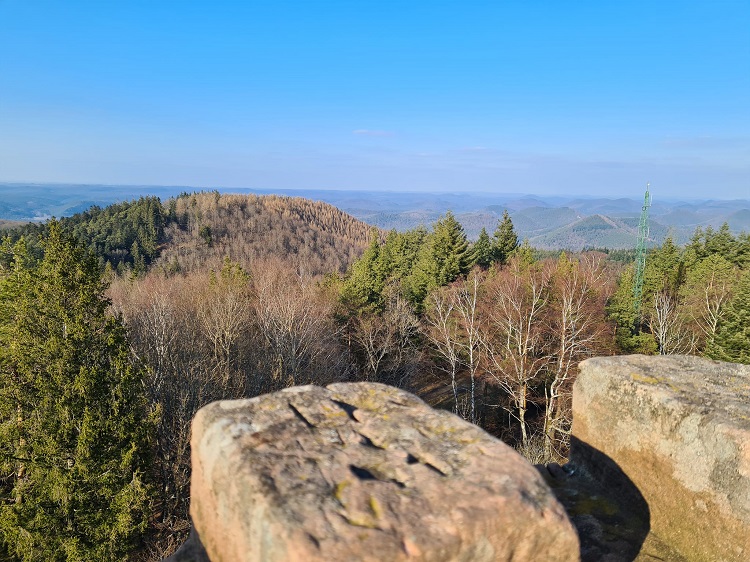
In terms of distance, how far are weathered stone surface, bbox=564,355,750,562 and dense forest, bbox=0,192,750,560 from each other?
28.4 feet

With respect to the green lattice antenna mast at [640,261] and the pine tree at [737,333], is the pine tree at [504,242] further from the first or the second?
the pine tree at [737,333]

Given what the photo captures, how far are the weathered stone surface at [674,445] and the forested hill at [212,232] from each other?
54075mm

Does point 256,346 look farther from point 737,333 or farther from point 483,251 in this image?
point 483,251

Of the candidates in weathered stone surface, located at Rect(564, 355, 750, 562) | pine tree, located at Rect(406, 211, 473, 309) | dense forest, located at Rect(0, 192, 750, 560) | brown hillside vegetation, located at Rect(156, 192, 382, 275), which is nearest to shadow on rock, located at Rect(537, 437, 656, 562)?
weathered stone surface, located at Rect(564, 355, 750, 562)

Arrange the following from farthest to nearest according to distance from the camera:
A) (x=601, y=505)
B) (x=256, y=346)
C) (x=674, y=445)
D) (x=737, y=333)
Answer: (x=256, y=346)
(x=737, y=333)
(x=601, y=505)
(x=674, y=445)

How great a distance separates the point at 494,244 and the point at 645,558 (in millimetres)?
41273

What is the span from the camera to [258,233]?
409 ft

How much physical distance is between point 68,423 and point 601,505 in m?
11.9

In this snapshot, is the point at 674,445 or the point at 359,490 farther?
the point at 674,445

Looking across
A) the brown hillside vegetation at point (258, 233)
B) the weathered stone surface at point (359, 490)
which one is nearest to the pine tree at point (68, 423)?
the weathered stone surface at point (359, 490)

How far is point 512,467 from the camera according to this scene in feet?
12.1

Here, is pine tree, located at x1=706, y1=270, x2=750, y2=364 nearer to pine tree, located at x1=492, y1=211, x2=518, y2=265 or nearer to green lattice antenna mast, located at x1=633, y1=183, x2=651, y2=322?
green lattice antenna mast, located at x1=633, y1=183, x2=651, y2=322

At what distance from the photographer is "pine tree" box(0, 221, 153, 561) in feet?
34.9

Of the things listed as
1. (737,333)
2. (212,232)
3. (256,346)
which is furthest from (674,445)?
(212,232)
